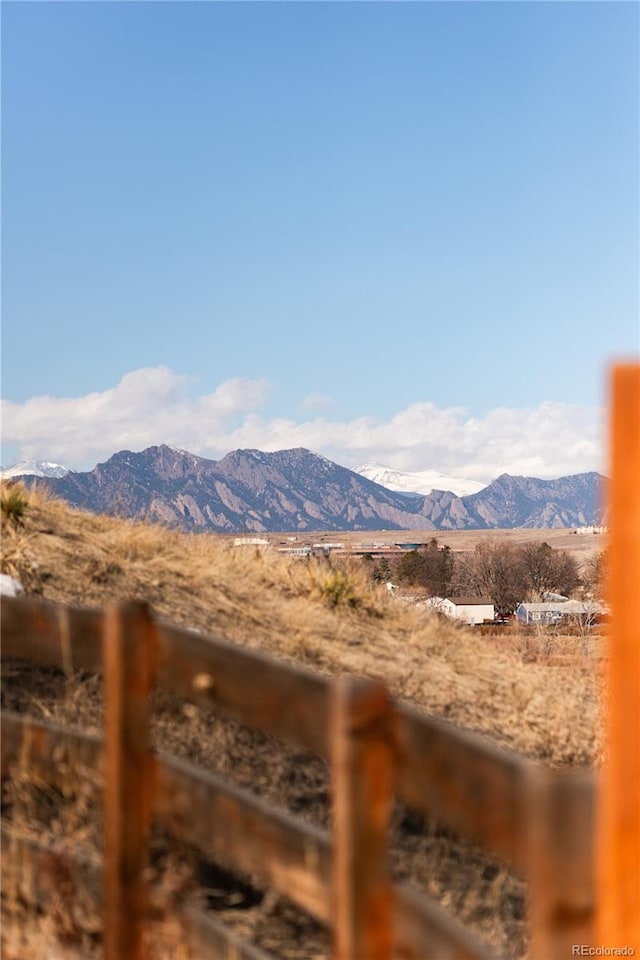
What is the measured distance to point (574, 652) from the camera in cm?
1662

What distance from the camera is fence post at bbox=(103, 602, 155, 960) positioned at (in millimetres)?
3834

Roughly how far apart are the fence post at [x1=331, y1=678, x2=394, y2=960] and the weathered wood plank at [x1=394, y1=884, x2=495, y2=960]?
0.14 feet

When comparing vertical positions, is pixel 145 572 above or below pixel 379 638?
above

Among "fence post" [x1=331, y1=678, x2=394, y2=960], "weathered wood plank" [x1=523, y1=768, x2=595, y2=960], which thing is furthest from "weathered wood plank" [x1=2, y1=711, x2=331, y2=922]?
"weathered wood plank" [x1=523, y1=768, x2=595, y2=960]

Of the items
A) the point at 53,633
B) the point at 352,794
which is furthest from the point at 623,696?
the point at 53,633

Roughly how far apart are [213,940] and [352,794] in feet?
5.05

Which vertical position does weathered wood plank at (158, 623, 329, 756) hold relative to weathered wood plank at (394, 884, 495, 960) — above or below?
above

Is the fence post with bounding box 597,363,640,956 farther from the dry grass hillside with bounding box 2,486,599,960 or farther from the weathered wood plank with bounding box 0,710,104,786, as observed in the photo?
the weathered wood plank with bounding box 0,710,104,786

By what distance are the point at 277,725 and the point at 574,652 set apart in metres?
14.2

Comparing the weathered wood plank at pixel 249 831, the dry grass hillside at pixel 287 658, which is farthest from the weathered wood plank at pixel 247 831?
the dry grass hillside at pixel 287 658

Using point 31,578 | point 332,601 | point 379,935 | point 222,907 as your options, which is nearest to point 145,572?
point 31,578

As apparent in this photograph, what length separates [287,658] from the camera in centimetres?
1040

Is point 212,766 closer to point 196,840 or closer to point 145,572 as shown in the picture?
point 196,840

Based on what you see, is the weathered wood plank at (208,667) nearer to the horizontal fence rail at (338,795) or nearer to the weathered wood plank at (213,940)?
the horizontal fence rail at (338,795)
